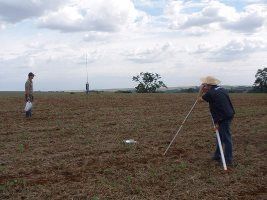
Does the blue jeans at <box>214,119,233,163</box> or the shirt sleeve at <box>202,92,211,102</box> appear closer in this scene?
the shirt sleeve at <box>202,92,211,102</box>

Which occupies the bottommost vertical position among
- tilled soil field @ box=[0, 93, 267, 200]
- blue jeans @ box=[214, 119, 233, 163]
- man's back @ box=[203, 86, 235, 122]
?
tilled soil field @ box=[0, 93, 267, 200]

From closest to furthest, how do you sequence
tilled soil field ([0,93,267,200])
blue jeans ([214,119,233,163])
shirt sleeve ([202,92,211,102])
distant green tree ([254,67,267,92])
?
tilled soil field ([0,93,267,200]) → shirt sleeve ([202,92,211,102]) → blue jeans ([214,119,233,163]) → distant green tree ([254,67,267,92])

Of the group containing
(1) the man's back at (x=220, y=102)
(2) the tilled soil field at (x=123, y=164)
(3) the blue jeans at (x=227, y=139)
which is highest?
(1) the man's back at (x=220, y=102)

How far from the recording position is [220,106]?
9789 mm

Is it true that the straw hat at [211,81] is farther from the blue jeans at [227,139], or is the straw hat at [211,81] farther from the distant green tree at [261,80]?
the distant green tree at [261,80]

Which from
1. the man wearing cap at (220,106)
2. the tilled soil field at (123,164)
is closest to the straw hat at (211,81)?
the man wearing cap at (220,106)

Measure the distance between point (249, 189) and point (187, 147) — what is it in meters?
4.01

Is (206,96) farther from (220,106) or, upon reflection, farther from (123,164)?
(123,164)

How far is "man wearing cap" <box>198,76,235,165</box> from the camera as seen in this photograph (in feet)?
32.0

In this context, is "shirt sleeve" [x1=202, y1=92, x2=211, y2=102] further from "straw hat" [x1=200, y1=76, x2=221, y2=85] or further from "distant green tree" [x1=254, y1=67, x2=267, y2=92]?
"distant green tree" [x1=254, y1=67, x2=267, y2=92]

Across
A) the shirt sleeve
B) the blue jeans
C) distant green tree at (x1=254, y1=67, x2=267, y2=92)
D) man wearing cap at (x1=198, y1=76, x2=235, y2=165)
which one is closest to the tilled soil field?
the blue jeans

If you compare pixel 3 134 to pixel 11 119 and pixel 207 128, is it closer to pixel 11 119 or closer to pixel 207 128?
pixel 11 119

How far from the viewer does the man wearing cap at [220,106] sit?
9.77 meters

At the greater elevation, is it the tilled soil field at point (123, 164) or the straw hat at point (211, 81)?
the straw hat at point (211, 81)
